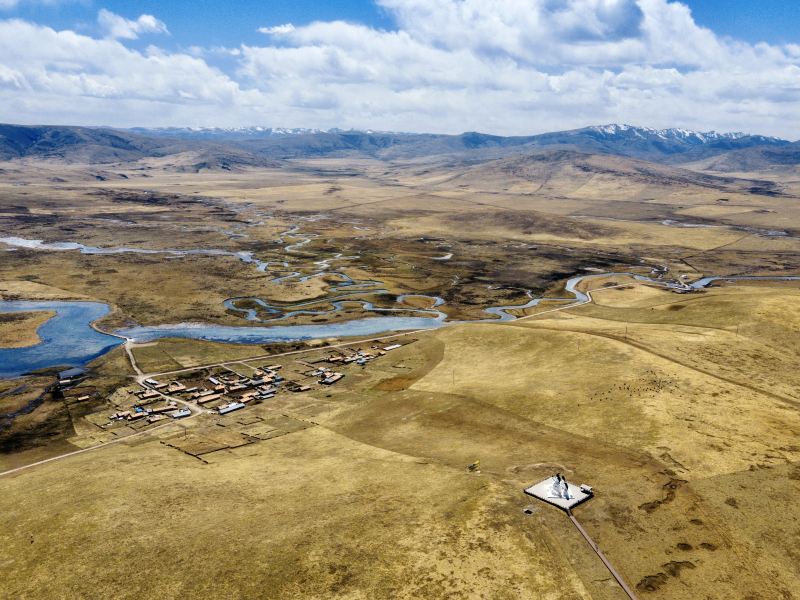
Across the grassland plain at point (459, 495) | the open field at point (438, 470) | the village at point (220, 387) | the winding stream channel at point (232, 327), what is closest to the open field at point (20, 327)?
the open field at point (438, 470)

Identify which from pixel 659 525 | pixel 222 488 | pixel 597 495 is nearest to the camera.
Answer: pixel 659 525

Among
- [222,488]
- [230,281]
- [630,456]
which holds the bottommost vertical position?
[230,281]

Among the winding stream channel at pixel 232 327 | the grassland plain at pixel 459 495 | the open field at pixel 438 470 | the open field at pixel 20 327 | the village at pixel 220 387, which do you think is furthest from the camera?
the open field at pixel 20 327

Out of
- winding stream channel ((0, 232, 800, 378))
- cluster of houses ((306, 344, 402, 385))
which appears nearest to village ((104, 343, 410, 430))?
cluster of houses ((306, 344, 402, 385))

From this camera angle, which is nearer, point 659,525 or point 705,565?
point 705,565

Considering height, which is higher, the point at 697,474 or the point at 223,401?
the point at 697,474

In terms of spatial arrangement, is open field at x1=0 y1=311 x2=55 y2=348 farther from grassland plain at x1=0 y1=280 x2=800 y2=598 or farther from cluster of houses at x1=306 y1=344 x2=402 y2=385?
cluster of houses at x1=306 y1=344 x2=402 y2=385

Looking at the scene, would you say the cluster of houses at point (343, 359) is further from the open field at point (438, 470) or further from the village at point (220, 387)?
the open field at point (438, 470)

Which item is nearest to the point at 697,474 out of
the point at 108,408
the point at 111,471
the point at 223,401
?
the point at 111,471

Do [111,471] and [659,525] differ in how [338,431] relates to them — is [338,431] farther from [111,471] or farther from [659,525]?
[659,525]
